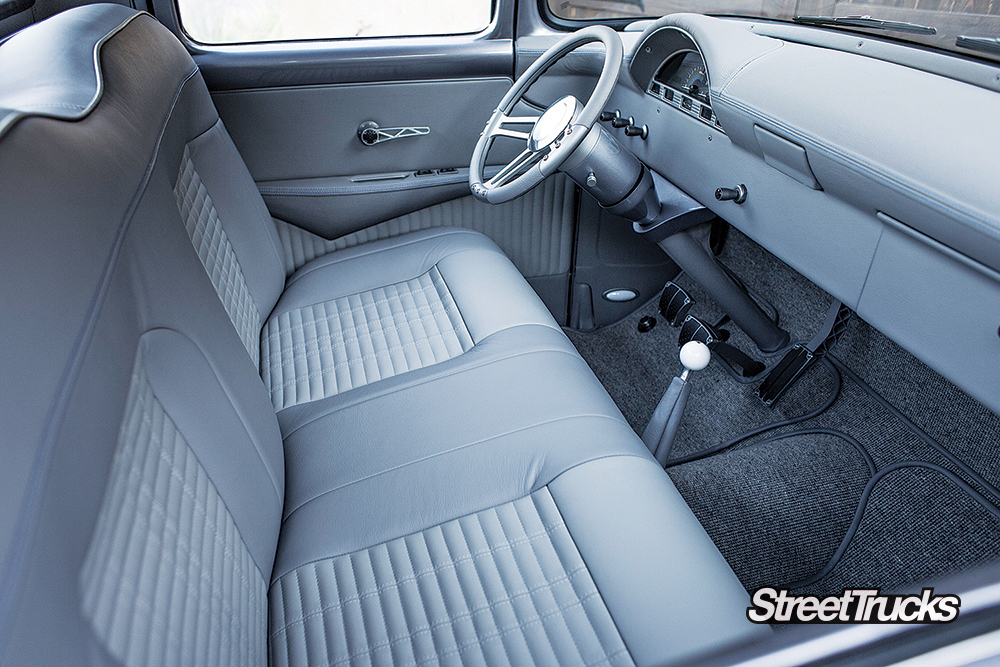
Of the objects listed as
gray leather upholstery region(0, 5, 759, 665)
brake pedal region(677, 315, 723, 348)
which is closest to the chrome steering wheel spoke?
gray leather upholstery region(0, 5, 759, 665)


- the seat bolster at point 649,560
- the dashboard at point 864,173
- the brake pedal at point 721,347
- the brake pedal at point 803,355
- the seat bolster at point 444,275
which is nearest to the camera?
the seat bolster at point 649,560

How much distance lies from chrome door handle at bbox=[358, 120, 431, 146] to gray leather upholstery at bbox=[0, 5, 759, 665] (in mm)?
475

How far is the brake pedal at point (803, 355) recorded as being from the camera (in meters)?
1.56

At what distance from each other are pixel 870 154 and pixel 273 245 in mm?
1200

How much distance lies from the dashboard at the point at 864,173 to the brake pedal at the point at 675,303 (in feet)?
1.40

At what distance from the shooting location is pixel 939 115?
0.95 meters

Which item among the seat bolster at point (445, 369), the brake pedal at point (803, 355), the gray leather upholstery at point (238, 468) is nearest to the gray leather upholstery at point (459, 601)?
the gray leather upholstery at point (238, 468)

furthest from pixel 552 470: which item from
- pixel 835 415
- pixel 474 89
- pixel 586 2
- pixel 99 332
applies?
pixel 586 2

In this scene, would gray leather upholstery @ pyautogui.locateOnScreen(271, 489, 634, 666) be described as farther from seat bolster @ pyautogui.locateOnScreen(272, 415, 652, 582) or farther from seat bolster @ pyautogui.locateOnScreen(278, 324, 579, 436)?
seat bolster @ pyautogui.locateOnScreen(278, 324, 579, 436)

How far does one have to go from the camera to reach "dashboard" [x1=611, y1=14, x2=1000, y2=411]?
895 mm

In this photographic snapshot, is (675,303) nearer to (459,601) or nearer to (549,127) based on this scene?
(549,127)

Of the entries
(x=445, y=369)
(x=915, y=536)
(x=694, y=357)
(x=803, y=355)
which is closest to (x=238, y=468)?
(x=445, y=369)

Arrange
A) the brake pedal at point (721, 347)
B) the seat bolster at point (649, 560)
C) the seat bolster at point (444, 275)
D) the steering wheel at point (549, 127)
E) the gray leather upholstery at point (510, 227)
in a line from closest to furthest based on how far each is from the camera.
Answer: the seat bolster at point (649, 560), the steering wheel at point (549, 127), the seat bolster at point (444, 275), the brake pedal at point (721, 347), the gray leather upholstery at point (510, 227)

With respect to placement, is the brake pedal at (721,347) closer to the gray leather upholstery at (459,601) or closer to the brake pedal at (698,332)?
the brake pedal at (698,332)
